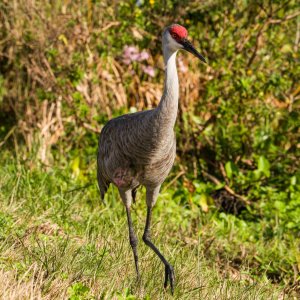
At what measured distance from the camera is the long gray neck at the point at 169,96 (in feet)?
13.4

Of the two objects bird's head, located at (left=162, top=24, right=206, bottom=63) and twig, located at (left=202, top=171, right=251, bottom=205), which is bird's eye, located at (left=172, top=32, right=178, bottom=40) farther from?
twig, located at (left=202, top=171, right=251, bottom=205)

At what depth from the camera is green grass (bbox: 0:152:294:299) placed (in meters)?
3.84

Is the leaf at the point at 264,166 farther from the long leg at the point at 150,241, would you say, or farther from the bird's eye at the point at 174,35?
the bird's eye at the point at 174,35

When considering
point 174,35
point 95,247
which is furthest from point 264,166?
point 174,35

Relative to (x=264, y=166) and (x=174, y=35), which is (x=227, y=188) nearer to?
(x=264, y=166)

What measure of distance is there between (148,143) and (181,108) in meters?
2.84

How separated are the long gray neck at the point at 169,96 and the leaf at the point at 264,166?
8.15ft

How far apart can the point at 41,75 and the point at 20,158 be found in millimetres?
890

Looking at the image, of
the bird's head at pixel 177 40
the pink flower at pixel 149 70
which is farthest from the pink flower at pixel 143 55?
the bird's head at pixel 177 40

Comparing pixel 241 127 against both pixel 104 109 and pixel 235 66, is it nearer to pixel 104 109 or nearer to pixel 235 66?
pixel 235 66

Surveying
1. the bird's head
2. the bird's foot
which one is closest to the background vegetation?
the bird's foot

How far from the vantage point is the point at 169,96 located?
13.4 ft

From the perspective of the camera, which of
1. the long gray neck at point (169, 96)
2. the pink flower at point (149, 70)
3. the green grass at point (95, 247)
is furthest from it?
the pink flower at point (149, 70)

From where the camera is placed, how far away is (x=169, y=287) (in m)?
4.23
